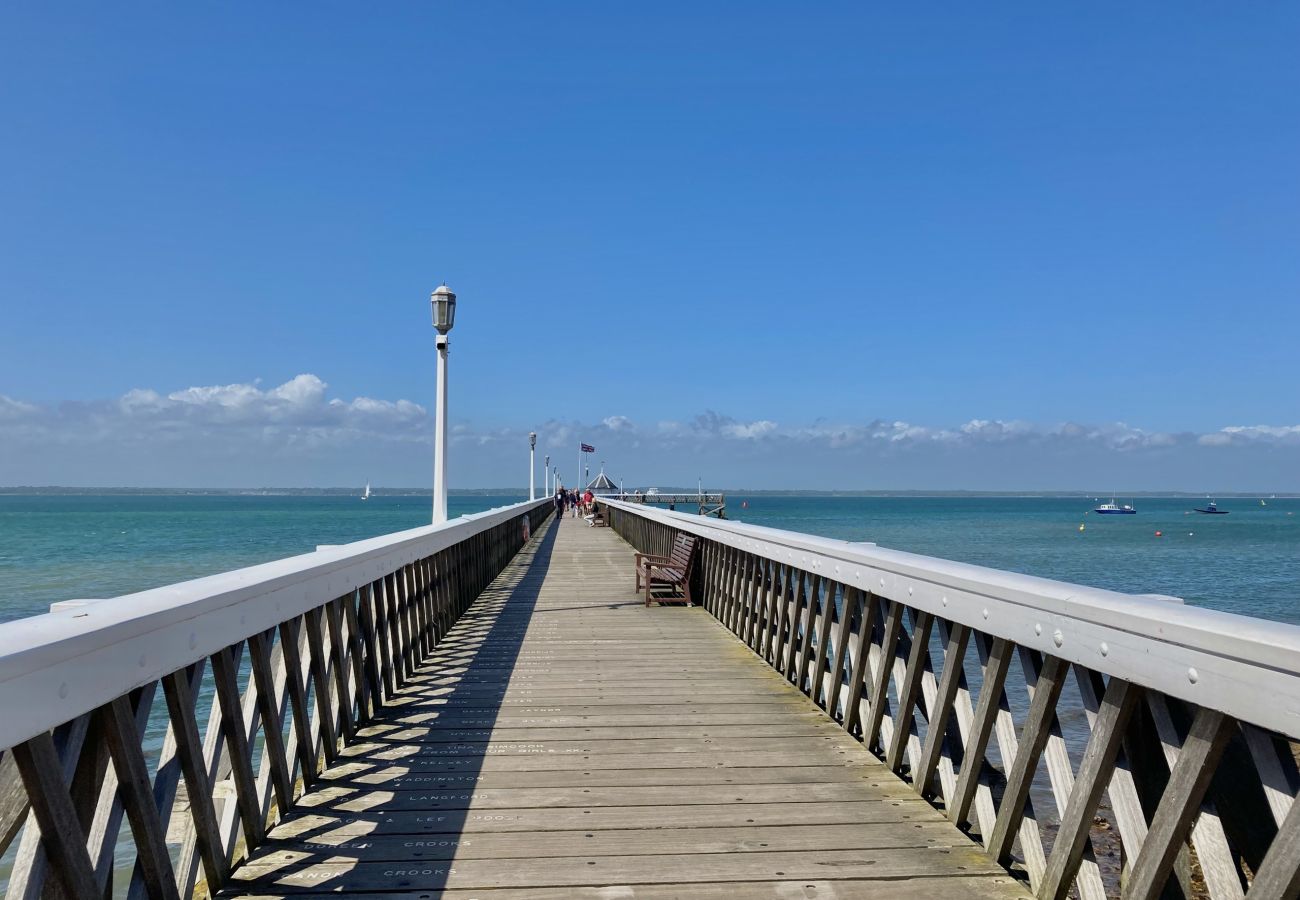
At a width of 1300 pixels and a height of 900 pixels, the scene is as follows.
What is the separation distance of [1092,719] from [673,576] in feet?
27.1

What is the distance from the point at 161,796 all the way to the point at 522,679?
375cm

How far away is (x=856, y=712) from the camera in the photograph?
15.6ft

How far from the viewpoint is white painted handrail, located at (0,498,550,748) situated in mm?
1779

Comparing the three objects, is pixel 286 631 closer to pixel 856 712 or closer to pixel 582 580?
pixel 856 712

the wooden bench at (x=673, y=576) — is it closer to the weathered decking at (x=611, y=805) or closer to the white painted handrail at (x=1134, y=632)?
the weathered decking at (x=611, y=805)

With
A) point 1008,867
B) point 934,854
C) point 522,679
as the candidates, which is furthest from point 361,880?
point 522,679

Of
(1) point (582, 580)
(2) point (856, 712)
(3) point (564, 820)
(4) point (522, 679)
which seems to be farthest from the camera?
(1) point (582, 580)

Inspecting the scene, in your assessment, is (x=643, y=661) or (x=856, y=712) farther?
(x=643, y=661)

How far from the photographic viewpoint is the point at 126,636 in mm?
2184

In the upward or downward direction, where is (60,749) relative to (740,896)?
upward

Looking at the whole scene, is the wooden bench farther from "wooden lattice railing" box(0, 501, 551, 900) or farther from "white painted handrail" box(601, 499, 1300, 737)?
"white painted handrail" box(601, 499, 1300, 737)

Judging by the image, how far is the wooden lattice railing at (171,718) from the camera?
191 centimetres

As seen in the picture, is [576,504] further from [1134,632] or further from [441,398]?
[1134,632]

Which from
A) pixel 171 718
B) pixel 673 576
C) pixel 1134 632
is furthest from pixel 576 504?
pixel 1134 632
